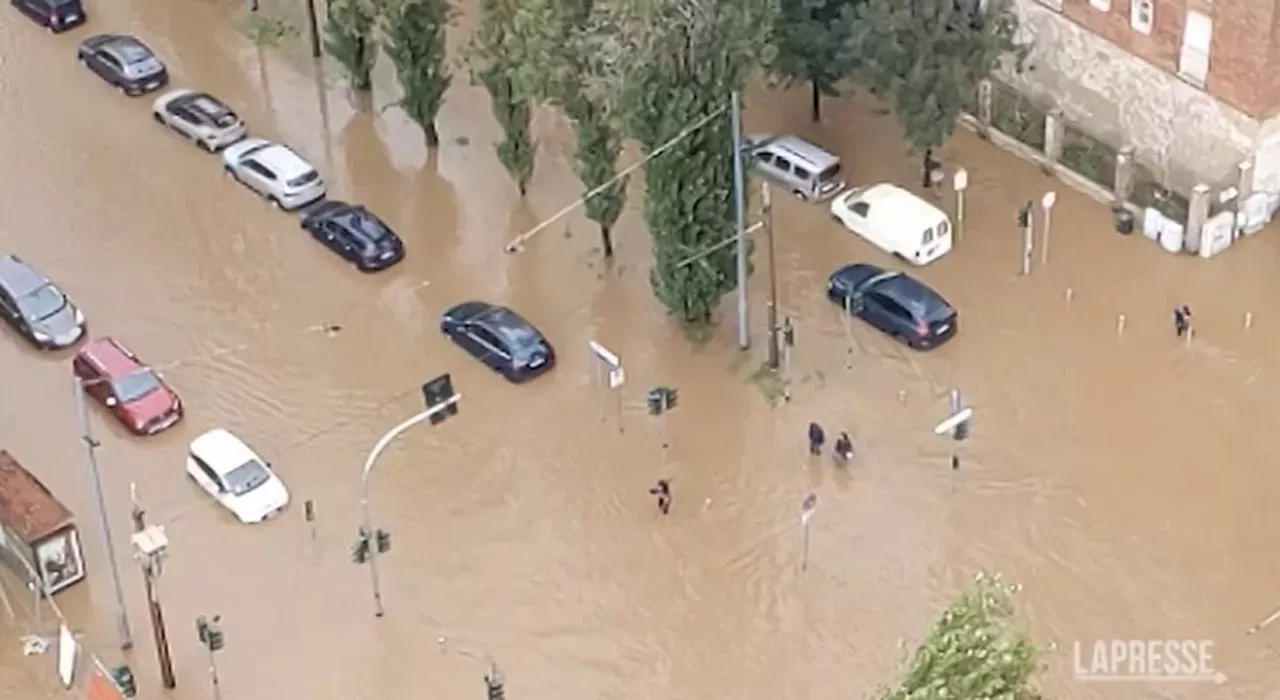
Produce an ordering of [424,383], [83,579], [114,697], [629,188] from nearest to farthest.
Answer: [114,697]
[83,579]
[424,383]
[629,188]

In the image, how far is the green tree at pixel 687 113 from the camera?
150 ft

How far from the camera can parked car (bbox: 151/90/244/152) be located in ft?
184

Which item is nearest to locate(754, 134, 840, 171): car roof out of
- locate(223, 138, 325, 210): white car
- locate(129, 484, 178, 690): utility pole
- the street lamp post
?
locate(223, 138, 325, 210): white car

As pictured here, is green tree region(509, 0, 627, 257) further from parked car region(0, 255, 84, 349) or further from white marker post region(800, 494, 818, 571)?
parked car region(0, 255, 84, 349)

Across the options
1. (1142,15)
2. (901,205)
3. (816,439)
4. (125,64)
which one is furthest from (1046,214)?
(125,64)

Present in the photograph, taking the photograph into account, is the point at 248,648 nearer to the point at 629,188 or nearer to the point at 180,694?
the point at 180,694

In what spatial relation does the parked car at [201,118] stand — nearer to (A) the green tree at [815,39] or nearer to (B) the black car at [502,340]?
(B) the black car at [502,340]

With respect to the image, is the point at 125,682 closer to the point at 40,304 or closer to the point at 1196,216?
the point at 40,304

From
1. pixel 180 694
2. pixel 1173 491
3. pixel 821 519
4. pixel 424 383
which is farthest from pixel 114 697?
pixel 1173 491

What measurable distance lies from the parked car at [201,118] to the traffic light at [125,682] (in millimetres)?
17224

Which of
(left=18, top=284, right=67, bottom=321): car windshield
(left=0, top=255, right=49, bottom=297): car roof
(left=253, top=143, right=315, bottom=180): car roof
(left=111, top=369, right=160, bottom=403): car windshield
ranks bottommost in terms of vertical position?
(left=111, top=369, right=160, bottom=403): car windshield

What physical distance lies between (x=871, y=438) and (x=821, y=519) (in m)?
2.62

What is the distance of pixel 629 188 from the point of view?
178 feet

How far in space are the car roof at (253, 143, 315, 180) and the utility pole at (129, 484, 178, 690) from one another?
38.1 ft
